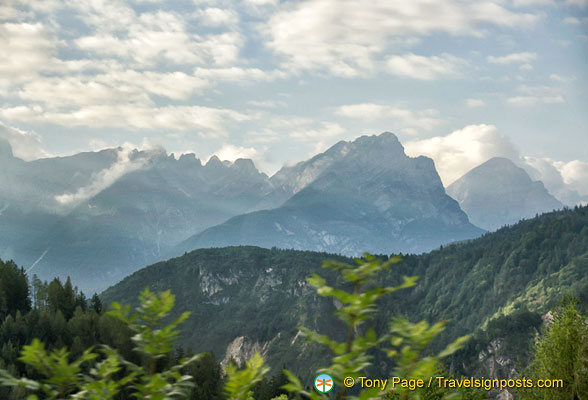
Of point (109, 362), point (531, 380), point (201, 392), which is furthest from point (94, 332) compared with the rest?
point (109, 362)

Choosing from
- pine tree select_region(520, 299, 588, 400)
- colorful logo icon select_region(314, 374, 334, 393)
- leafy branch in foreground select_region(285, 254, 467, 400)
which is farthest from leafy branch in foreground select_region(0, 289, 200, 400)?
pine tree select_region(520, 299, 588, 400)

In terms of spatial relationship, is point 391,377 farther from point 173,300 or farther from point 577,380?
point 577,380

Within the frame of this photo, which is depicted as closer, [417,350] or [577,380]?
[417,350]

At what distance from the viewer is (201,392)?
10900 cm

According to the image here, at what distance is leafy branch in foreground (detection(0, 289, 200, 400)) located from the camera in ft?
21.1

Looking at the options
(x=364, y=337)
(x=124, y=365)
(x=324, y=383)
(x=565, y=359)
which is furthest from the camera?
(x=565, y=359)

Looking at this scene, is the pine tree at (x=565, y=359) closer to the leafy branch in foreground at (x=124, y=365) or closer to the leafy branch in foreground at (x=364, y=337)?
the leafy branch in foreground at (x=364, y=337)

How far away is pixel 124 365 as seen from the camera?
7023mm

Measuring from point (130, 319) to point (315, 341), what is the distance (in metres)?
2.54

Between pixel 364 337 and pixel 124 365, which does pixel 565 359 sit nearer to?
pixel 364 337

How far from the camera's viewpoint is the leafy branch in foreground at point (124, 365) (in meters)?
6.44

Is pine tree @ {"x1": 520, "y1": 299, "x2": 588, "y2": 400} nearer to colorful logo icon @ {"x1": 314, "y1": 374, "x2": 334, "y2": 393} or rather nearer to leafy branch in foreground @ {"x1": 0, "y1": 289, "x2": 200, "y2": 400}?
colorful logo icon @ {"x1": 314, "y1": 374, "x2": 334, "y2": 393}

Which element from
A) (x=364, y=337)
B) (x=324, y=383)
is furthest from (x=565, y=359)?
(x=364, y=337)

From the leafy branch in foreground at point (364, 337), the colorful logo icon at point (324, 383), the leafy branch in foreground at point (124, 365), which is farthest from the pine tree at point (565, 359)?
the leafy branch in foreground at point (124, 365)
